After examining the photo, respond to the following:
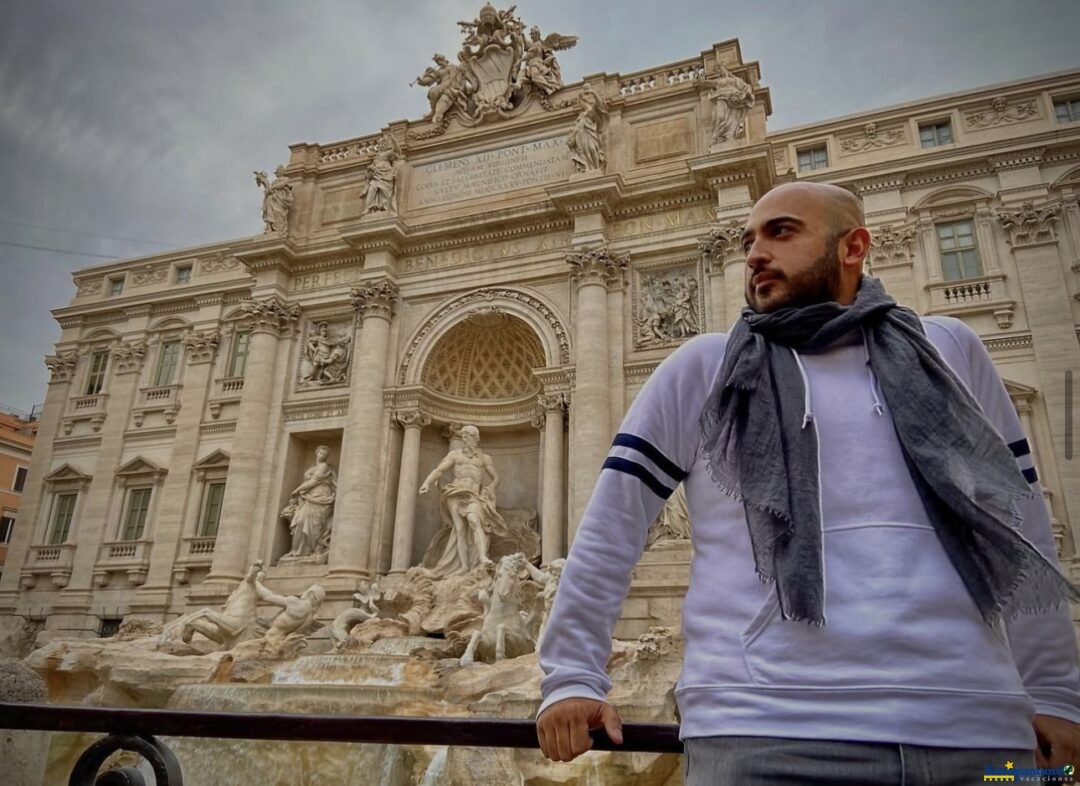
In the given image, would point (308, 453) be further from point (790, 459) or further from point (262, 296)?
point (790, 459)

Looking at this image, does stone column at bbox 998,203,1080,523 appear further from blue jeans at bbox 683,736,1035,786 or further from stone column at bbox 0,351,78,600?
stone column at bbox 0,351,78,600

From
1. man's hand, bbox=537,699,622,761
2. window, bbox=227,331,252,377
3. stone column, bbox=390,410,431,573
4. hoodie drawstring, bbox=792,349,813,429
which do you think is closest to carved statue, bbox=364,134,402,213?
stone column, bbox=390,410,431,573

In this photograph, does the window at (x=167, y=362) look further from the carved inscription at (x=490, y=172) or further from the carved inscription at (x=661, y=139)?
the carved inscription at (x=661, y=139)

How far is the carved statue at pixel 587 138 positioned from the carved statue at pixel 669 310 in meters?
2.94

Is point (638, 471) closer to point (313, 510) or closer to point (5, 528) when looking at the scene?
point (313, 510)

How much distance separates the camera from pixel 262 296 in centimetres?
1889

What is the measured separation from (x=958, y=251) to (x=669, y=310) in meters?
6.25

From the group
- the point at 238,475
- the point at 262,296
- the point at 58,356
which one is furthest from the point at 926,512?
the point at 58,356

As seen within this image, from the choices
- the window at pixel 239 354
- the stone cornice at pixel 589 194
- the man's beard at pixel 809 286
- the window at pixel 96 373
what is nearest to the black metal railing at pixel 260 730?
the man's beard at pixel 809 286

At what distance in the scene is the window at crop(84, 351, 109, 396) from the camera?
74.7ft

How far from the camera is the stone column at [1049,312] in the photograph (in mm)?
13781

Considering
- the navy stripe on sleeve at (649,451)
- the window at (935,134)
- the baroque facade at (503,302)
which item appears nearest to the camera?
the navy stripe on sleeve at (649,451)

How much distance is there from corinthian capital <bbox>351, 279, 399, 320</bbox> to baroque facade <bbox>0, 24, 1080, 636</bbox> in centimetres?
7

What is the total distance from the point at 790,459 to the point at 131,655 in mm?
12460
